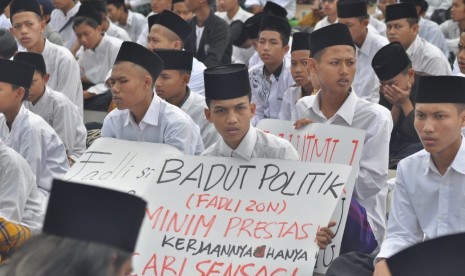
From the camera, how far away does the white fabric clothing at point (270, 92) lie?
8.07 m

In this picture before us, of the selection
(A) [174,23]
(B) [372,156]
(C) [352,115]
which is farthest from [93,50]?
(B) [372,156]

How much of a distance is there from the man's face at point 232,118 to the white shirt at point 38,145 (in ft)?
4.85

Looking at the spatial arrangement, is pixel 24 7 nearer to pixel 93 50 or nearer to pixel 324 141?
pixel 93 50

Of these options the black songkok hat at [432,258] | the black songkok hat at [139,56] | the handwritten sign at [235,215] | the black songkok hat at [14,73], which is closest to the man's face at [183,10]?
the black songkok hat at [14,73]

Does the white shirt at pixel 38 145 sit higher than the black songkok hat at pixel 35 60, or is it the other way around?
the black songkok hat at pixel 35 60

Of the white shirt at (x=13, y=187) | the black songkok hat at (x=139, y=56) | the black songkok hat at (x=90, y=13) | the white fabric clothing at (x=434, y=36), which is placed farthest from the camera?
the white fabric clothing at (x=434, y=36)

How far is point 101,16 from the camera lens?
1131 centimetres

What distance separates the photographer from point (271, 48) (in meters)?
8.31

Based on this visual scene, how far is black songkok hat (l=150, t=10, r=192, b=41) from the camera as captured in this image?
847 centimetres

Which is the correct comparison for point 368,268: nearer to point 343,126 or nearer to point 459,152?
point 459,152

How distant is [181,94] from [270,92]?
1337 mm

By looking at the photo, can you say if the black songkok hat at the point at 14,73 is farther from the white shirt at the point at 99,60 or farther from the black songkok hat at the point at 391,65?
the white shirt at the point at 99,60

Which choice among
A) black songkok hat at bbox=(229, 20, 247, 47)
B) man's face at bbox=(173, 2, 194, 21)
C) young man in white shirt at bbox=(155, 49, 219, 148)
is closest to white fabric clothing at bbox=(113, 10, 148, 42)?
man's face at bbox=(173, 2, 194, 21)

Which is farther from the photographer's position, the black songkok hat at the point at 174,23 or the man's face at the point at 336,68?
the black songkok hat at the point at 174,23
